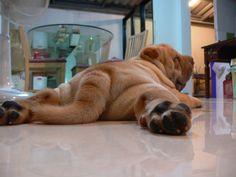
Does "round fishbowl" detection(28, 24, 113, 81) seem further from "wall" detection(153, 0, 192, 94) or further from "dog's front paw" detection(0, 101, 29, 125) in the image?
"dog's front paw" detection(0, 101, 29, 125)

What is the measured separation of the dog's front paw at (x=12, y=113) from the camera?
2.42 ft

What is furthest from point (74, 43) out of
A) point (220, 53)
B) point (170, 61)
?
point (170, 61)

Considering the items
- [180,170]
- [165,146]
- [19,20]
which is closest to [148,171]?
[180,170]

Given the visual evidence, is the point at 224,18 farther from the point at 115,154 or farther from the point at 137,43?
the point at 115,154

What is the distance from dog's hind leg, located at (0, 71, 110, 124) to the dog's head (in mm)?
361

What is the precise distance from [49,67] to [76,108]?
2553 mm

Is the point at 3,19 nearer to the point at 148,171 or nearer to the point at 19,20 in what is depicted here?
the point at 19,20

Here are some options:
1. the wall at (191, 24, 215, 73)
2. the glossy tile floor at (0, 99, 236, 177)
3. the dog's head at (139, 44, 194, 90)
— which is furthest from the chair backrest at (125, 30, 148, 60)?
the wall at (191, 24, 215, 73)

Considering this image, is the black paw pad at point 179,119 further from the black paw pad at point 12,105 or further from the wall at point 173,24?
the wall at point 173,24

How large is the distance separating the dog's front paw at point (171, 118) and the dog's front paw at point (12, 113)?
389 mm

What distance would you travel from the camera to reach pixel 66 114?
77cm

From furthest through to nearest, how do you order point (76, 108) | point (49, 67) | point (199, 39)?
point (199, 39) → point (49, 67) → point (76, 108)

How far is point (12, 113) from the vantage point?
77 centimetres

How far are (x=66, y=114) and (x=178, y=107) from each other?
35 cm
